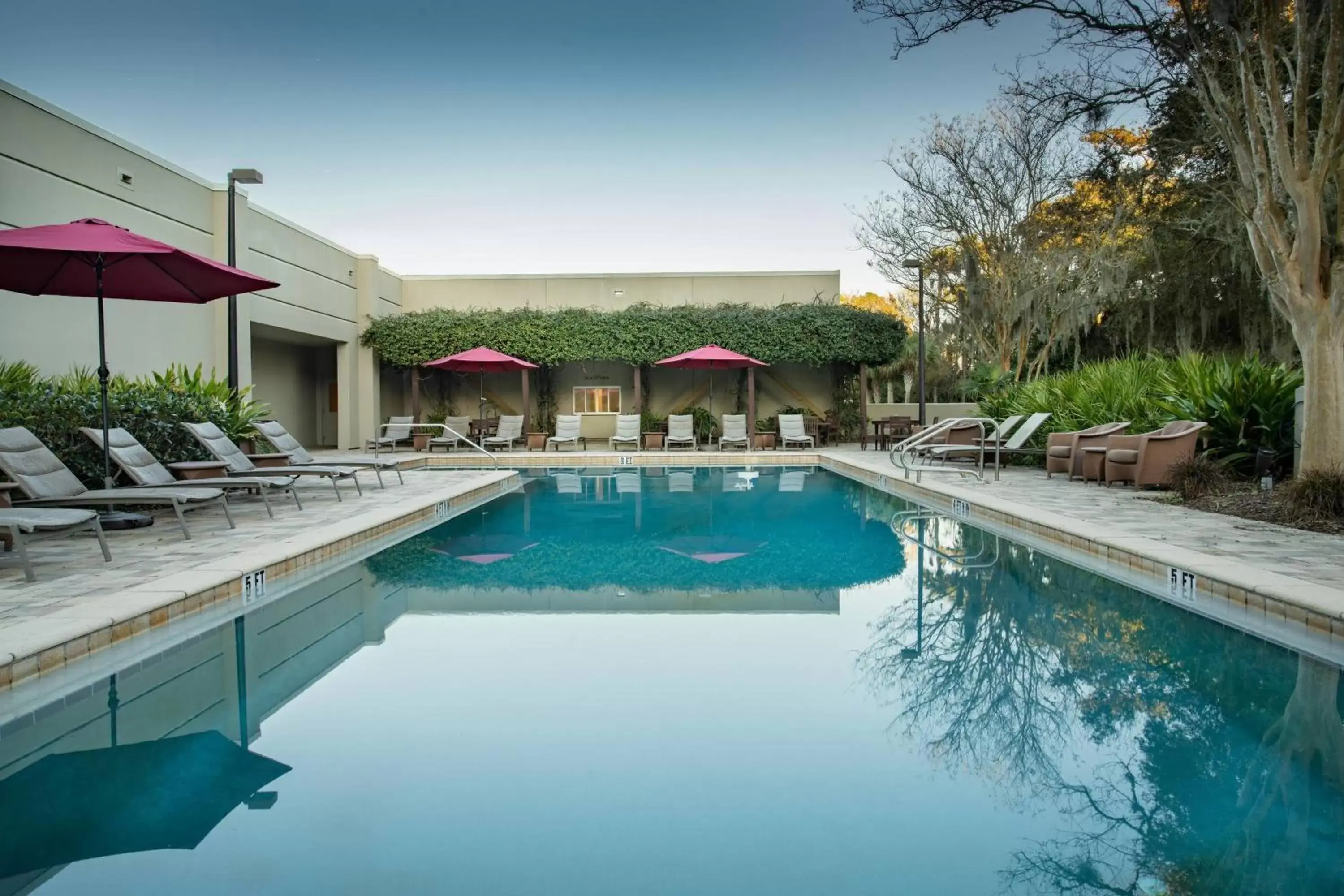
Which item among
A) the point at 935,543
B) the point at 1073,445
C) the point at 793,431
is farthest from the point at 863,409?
the point at 935,543

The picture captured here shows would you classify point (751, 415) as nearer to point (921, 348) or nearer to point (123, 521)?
point (921, 348)

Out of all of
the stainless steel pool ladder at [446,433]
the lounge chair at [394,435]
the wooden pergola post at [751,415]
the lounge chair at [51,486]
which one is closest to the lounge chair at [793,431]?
the wooden pergola post at [751,415]

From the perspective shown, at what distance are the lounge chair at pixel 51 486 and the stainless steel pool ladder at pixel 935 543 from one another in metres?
5.81

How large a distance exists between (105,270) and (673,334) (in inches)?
503

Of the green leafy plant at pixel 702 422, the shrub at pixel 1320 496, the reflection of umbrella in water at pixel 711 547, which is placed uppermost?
the green leafy plant at pixel 702 422

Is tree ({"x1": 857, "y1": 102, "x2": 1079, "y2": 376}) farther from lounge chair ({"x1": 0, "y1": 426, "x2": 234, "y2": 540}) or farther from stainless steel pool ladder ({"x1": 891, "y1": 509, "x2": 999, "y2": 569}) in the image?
lounge chair ({"x1": 0, "y1": 426, "x2": 234, "y2": 540})

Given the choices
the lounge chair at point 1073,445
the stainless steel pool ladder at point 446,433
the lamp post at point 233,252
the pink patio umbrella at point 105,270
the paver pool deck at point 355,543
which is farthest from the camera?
the stainless steel pool ladder at point 446,433

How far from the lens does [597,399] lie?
20.8 m

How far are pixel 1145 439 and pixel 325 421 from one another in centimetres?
1773

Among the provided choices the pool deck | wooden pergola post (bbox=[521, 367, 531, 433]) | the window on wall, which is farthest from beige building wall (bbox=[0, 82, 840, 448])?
the pool deck

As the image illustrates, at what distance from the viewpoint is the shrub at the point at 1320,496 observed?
6.68 metres

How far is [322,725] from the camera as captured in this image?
124 inches

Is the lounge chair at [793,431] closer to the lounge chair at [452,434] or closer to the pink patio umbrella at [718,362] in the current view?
the pink patio umbrella at [718,362]

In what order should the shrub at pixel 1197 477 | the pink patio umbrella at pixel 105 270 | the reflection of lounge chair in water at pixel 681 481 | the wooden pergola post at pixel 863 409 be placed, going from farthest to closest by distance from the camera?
1. the wooden pergola post at pixel 863 409
2. the reflection of lounge chair in water at pixel 681 481
3. the shrub at pixel 1197 477
4. the pink patio umbrella at pixel 105 270
